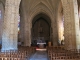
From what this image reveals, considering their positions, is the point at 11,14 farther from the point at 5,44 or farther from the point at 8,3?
the point at 5,44

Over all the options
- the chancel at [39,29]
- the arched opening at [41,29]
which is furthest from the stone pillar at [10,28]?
the arched opening at [41,29]

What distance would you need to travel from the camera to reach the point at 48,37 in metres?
40.0

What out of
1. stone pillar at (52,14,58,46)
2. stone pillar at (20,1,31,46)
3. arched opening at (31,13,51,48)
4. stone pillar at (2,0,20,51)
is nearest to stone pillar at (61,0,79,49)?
stone pillar at (2,0,20,51)

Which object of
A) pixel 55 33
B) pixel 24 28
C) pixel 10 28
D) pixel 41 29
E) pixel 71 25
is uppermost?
pixel 41 29

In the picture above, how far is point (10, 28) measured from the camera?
13.8 meters

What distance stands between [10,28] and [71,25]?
6.39 meters

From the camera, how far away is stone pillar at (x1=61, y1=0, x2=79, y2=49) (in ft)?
44.3

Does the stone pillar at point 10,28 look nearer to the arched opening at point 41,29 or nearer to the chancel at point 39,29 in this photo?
the chancel at point 39,29

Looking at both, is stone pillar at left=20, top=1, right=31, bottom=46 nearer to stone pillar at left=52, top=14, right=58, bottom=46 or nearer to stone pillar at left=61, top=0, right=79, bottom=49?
stone pillar at left=52, top=14, right=58, bottom=46

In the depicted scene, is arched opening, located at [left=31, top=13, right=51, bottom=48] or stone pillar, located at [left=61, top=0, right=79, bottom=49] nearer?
stone pillar, located at [left=61, top=0, right=79, bottom=49]

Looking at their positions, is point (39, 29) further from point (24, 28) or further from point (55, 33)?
point (55, 33)

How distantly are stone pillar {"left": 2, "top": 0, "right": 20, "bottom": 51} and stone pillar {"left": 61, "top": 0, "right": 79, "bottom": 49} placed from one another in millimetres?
5491

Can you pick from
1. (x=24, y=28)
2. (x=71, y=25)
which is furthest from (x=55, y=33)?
(x=71, y=25)

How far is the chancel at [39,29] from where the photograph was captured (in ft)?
35.5
